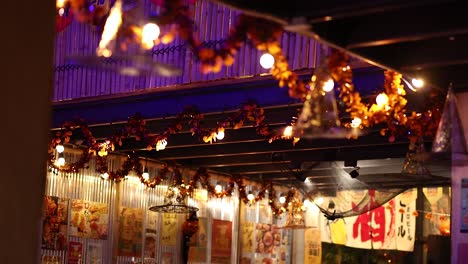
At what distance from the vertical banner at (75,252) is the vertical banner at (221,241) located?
3.79 metres

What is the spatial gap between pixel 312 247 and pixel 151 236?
561 cm

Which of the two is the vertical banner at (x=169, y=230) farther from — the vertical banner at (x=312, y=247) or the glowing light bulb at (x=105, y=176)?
the vertical banner at (x=312, y=247)

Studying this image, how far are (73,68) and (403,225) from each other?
9.08 m

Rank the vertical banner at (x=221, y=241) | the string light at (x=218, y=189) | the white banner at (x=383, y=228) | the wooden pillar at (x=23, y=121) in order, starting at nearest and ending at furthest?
1. the wooden pillar at (x=23, y=121)
2. the string light at (x=218, y=189)
3. the vertical banner at (x=221, y=241)
4. the white banner at (x=383, y=228)

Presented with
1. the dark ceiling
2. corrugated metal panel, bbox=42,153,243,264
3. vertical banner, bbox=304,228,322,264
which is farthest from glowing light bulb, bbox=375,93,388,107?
vertical banner, bbox=304,228,322,264

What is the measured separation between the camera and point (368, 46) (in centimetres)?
730

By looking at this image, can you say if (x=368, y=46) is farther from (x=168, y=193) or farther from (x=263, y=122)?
(x=168, y=193)

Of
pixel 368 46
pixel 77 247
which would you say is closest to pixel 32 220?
pixel 368 46

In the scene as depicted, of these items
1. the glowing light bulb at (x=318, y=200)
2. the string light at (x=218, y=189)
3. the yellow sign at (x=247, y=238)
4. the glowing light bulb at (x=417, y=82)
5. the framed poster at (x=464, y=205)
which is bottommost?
the yellow sign at (x=247, y=238)

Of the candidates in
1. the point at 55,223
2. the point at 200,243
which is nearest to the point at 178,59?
the point at 55,223

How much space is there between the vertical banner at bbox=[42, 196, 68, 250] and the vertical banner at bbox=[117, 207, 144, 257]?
4.47 ft

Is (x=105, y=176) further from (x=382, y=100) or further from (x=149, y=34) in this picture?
(x=149, y=34)

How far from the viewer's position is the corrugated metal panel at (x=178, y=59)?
34.2 ft

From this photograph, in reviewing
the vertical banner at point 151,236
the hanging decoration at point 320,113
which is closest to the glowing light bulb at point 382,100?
the hanging decoration at point 320,113
